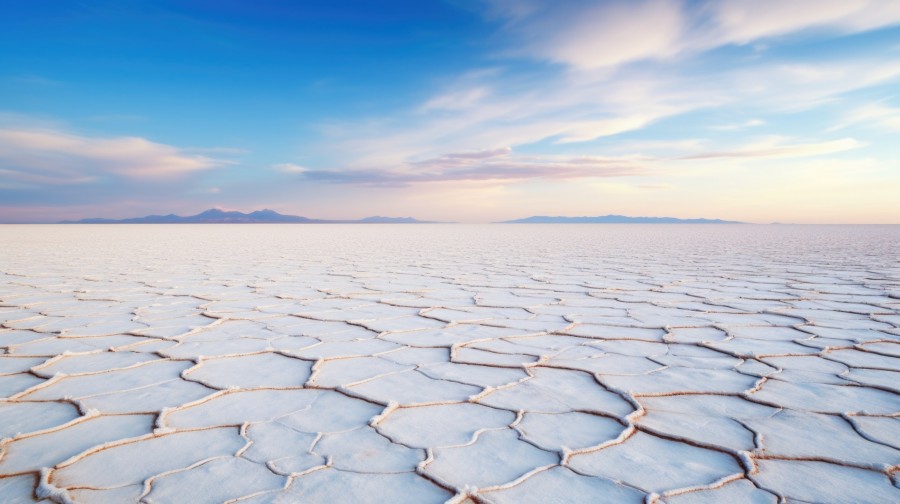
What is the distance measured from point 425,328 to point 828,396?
1.42 metres

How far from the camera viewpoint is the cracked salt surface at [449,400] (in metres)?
1.01

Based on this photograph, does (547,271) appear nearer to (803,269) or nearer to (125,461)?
(803,269)

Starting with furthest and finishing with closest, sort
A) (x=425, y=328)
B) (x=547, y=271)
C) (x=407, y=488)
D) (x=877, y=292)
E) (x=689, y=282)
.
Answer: (x=547, y=271) < (x=689, y=282) < (x=877, y=292) < (x=425, y=328) < (x=407, y=488)

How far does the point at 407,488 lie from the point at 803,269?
514 cm

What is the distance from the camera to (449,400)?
144 cm

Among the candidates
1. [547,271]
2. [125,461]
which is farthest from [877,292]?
[125,461]

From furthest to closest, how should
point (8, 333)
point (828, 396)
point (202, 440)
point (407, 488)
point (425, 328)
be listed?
1. point (425, 328)
2. point (8, 333)
3. point (828, 396)
4. point (202, 440)
5. point (407, 488)

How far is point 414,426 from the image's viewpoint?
1269 millimetres

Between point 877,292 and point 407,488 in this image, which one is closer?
point 407,488

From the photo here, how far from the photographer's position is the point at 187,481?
1.00 m

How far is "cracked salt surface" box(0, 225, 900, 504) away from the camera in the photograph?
1.01 meters

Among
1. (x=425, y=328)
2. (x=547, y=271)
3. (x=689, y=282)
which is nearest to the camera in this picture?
(x=425, y=328)

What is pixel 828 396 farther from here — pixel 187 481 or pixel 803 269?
pixel 803 269

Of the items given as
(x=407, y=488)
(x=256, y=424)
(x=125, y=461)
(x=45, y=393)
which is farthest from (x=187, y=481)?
(x=45, y=393)
